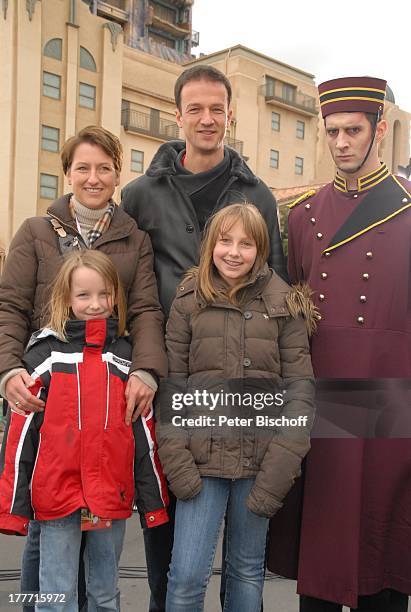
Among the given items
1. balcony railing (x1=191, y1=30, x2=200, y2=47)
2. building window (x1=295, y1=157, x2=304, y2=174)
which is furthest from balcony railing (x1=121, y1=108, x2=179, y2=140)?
balcony railing (x1=191, y1=30, x2=200, y2=47)

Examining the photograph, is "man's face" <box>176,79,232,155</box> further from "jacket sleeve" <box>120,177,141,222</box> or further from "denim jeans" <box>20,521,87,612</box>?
"denim jeans" <box>20,521,87,612</box>

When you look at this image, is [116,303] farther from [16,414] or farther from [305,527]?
[305,527]

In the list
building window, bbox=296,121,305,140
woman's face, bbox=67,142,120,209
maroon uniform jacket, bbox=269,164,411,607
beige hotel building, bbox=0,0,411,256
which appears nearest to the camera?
maroon uniform jacket, bbox=269,164,411,607

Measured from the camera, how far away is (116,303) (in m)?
2.83

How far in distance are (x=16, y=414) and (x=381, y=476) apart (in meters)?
1.60

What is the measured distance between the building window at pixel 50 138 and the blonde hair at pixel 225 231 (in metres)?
23.5

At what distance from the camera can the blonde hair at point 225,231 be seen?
2.74m

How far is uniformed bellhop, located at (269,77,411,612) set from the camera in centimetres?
285

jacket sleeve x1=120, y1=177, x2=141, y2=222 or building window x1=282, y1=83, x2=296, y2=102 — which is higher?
building window x1=282, y1=83, x2=296, y2=102

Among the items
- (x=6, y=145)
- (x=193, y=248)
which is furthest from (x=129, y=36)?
(x=193, y=248)

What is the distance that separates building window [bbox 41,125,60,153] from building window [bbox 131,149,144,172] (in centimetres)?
375

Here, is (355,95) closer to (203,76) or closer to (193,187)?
(203,76)

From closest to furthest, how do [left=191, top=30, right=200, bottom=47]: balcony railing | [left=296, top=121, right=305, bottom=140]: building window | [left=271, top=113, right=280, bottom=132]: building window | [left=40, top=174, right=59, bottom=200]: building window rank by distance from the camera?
[left=40, top=174, right=59, bottom=200]: building window < [left=271, top=113, right=280, bottom=132]: building window < [left=296, top=121, right=305, bottom=140]: building window < [left=191, top=30, right=200, bottom=47]: balcony railing

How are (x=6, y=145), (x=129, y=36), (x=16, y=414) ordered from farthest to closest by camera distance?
1. (x=129, y=36)
2. (x=6, y=145)
3. (x=16, y=414)
